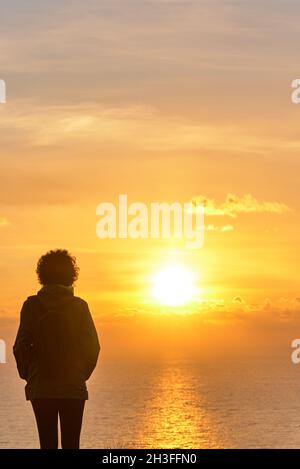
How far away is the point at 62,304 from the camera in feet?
33.9

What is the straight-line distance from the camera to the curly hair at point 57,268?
10477 millimetres

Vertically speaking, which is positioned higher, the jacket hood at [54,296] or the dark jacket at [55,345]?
the jacket hood at [54,296]

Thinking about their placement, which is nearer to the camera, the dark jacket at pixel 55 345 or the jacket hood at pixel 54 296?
the dark jacket at pixel 55 345

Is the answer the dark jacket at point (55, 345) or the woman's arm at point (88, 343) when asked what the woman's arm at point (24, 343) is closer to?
the dark jacket at point (55, 345)

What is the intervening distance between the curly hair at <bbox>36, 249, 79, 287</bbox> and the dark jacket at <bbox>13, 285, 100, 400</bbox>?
122 mm

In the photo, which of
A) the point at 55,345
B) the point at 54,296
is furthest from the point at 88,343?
the point at 54,296

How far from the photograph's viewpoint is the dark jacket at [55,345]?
1012 cm

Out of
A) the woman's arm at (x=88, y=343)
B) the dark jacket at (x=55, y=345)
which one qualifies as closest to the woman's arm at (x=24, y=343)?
the dark jacket at (x=55, y=345)

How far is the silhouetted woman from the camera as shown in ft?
33.2

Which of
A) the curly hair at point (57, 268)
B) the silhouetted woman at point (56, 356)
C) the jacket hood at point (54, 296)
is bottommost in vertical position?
the silhouetted woman at point (56, 356)

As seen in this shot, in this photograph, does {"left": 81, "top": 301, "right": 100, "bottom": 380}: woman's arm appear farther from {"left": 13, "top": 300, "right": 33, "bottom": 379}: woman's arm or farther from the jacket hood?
{"left": 13, "top": 300, "right": 33, "bottom": 379}: woman's arm
